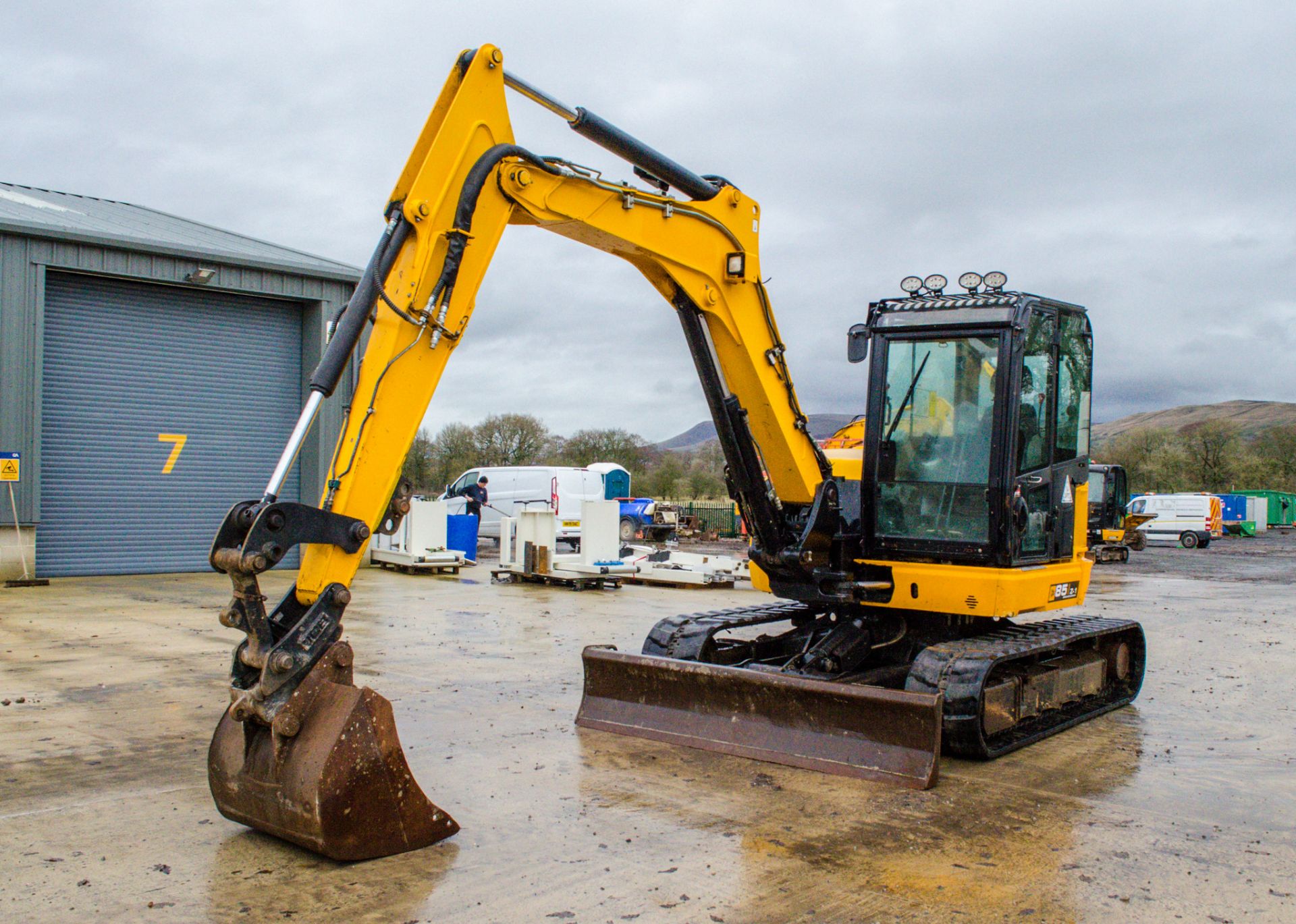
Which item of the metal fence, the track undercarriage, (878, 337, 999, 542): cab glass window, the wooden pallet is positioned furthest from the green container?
(878, 337, 999, 542): cab glass window

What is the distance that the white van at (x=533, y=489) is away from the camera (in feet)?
92.3

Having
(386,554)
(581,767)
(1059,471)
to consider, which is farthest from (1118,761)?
(386,554)

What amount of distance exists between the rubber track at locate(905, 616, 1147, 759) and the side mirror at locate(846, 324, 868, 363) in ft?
6.58

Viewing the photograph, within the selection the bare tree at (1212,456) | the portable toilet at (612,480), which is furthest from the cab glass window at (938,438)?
the bare tree at (1212,456)

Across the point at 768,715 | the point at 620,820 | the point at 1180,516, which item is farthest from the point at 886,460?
the point at 1180,516

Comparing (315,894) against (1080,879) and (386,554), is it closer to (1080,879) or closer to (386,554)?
(1080,879)

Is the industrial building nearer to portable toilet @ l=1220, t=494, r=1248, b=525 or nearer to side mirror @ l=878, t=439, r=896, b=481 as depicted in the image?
side mirror @ l=878, t=439, r=896, b=481

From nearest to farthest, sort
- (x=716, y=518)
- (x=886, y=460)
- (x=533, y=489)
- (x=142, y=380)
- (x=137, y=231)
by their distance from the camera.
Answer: (x=886, y=460) → (x=142, y=380) → (x=137, y=231) → (x=533, y=489) → (x=716, y=518)

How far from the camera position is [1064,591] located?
7469mm

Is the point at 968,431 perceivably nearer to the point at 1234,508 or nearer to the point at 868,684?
the point at 868,684

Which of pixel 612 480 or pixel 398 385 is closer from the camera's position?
pixel 398 385

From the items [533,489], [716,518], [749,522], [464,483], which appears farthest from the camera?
[716,518]

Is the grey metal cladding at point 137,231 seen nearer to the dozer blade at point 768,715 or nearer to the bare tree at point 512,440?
the dozer blade at point 768,715

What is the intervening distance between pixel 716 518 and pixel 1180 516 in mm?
15630
